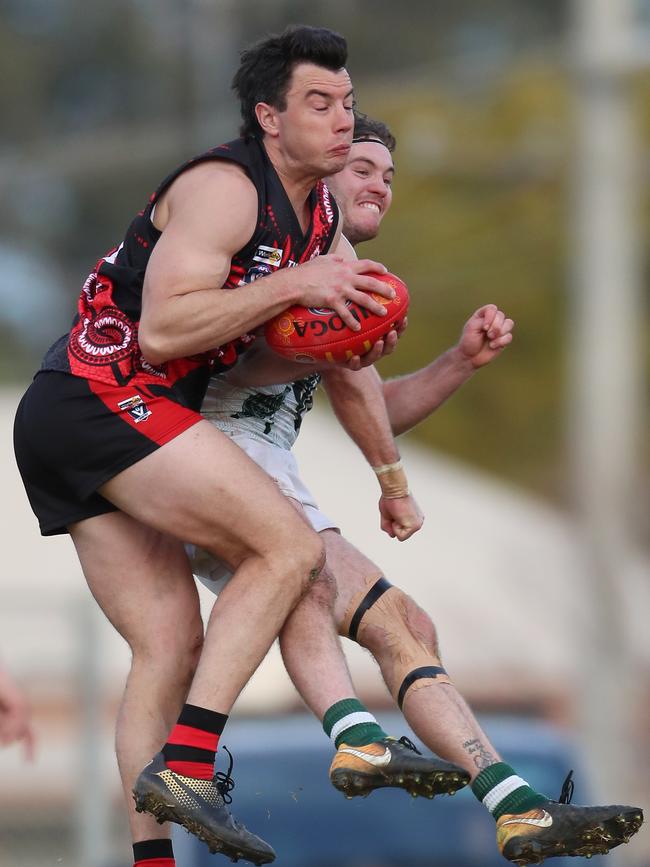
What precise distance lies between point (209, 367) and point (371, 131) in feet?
3.35

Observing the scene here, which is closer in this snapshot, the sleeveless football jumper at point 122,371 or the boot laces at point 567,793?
the sleeveless football jumper at point 122,371

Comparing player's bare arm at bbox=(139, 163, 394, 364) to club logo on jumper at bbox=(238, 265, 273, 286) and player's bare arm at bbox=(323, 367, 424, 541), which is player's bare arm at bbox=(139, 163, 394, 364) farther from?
player's bare arm at bbox=(323, 367, 424, 541)

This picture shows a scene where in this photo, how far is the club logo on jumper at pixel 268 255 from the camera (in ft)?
16.0

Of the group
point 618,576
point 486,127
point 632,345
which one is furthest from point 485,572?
point 486,127

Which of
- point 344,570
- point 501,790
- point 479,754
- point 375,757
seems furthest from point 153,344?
point 501,790

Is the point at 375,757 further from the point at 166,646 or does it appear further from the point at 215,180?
the point at 215,180

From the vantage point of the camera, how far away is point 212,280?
470 cm

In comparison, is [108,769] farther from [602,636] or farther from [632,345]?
[632,345]

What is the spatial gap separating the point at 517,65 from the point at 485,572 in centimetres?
1247

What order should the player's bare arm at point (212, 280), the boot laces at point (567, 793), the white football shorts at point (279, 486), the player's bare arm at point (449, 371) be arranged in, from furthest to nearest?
the player's bare arm at point (449, 371)
the white football shorts at point (279, 486)
the boot laces at point (567, 793)
the player's bare arm at point (212, 280)

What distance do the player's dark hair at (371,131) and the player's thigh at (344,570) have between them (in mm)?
1247

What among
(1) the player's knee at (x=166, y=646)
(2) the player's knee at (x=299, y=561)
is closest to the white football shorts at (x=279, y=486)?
(1) the player's knee at (x=166, y=646)

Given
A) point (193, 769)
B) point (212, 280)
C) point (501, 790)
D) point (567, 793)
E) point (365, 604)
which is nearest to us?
point (212, 280)

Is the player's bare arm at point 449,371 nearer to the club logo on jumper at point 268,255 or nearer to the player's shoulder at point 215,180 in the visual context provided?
the club logo on jumper at point 268,255
